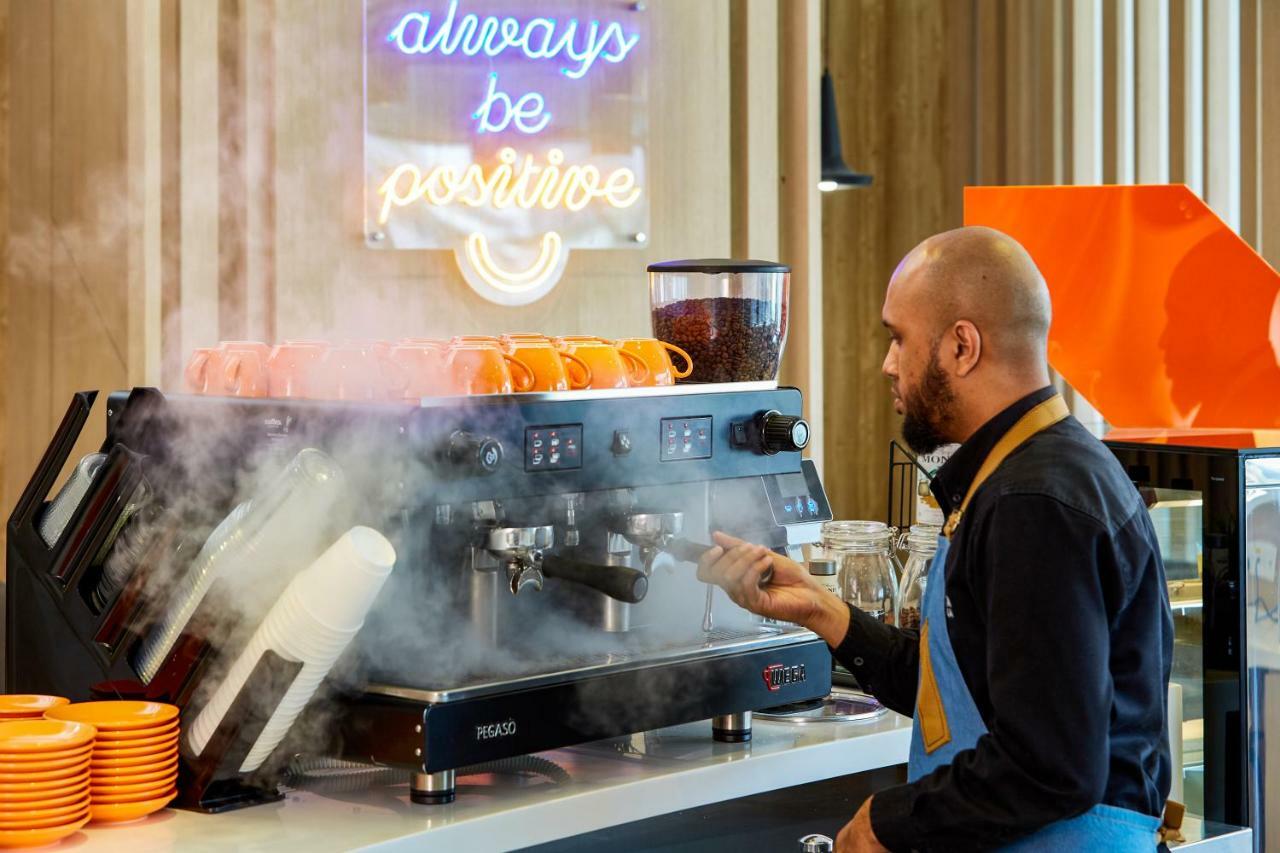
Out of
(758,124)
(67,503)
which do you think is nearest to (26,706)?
(67,503)

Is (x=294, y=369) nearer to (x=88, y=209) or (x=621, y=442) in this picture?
(x=621, y=442)

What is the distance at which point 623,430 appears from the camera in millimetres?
2002

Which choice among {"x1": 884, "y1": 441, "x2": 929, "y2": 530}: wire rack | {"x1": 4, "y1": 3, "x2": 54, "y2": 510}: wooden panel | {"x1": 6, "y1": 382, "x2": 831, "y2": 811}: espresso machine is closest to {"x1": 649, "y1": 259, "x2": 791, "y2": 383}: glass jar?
{"x1": 6, "y1": 382, "x2": 831, "y2": 811}: espresso machine

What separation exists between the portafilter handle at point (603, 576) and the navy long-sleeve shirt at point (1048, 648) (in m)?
0.39

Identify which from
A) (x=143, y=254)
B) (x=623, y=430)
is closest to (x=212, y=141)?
(x=143, y=254)

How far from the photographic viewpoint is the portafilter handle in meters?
1.82

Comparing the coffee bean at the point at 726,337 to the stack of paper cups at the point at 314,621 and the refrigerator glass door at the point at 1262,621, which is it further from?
the refrigerator glass door at the point at 1262,621

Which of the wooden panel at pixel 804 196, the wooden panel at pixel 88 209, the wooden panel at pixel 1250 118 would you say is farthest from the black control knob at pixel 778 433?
the wooden panel at pixel 1250 118

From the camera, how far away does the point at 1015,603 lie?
1.47m

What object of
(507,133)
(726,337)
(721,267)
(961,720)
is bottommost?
(961,720)

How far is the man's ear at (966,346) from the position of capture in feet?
5.38

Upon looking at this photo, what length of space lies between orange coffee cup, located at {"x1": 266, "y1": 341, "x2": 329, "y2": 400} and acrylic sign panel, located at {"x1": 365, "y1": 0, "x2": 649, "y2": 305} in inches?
44.7

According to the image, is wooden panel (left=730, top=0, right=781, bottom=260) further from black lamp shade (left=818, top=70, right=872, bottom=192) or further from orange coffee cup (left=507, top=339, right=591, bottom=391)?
orange coffee cup (left=507, top=339, right=591, bottom=391)

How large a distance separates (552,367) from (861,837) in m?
0.76
